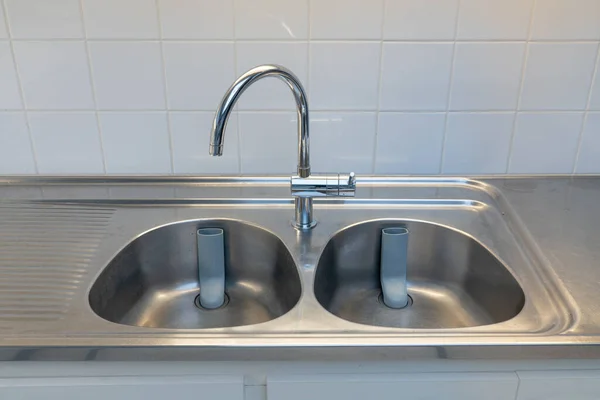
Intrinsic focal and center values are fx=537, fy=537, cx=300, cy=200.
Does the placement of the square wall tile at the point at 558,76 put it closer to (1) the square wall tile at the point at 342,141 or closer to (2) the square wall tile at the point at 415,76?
(2) the square wall tile at the point at 415,76

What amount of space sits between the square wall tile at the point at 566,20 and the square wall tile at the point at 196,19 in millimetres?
608

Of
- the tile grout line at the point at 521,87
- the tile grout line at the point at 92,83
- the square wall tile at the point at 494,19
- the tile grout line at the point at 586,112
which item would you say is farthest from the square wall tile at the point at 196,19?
the tile grout line at the point at 586,112

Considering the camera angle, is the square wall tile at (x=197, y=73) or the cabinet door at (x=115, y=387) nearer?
the cabinet door at (x=115, y=387)

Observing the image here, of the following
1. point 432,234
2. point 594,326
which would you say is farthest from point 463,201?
point 594,326

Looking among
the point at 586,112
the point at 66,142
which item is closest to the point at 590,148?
the point at 586,112

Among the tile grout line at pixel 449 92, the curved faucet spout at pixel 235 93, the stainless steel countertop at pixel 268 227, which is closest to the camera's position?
the stainless steel countertop at pixel 268 227

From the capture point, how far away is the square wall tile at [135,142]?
44.4 inches

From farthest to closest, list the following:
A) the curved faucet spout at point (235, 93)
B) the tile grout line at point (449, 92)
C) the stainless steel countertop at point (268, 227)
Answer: the tile grout line at point (449, 92)
the curved faucet spout at point (235, 93)
the stainless steel countertop at point (268, 227)

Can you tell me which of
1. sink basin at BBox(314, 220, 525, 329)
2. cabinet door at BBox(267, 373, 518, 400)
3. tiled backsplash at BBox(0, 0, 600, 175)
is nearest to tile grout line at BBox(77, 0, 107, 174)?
tiled backsplash at BBox(0, 0, 600, 175)

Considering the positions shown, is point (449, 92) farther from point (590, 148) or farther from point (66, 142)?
point (66, 142)

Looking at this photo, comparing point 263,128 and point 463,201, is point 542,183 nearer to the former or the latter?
point 463,201

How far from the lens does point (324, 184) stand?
95 centimetres

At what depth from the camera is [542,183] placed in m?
1.17

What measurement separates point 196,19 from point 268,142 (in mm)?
285
